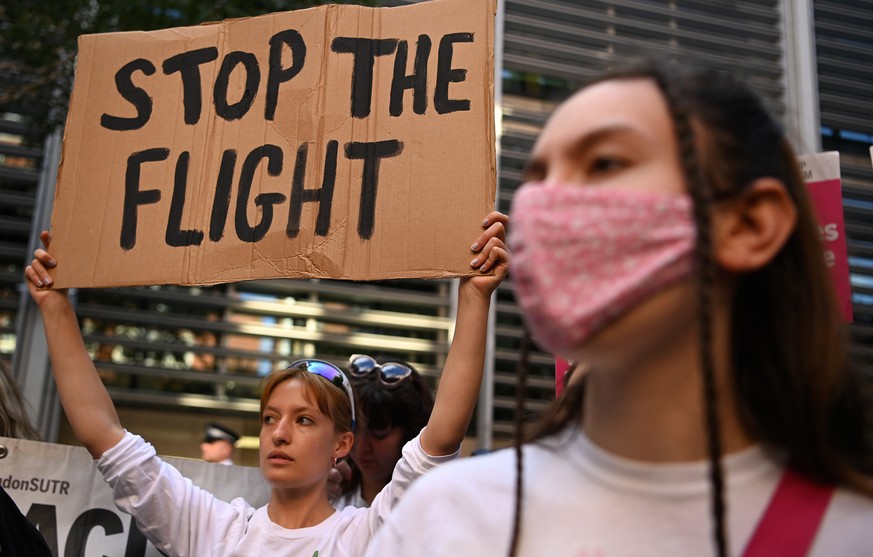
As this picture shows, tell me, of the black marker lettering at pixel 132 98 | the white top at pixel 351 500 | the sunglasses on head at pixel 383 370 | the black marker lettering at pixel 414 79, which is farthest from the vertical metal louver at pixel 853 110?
the black marker lettering at pixel 132 98

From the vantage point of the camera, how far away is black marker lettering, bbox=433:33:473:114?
2.54 meters

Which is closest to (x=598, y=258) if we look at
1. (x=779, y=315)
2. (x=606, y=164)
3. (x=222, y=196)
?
(x=606, y=164)

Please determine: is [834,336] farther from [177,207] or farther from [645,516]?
[177,207]

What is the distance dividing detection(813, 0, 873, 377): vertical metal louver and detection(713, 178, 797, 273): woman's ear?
756cm

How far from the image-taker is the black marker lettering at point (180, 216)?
266 cm

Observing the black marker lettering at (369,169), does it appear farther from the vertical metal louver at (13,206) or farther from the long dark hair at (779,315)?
the vertical metal louver at (13,206)

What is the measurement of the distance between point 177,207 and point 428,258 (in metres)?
0.84

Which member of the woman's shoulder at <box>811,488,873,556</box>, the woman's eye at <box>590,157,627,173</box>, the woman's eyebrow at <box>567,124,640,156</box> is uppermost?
the woman's eyebrow at <box>567,124,640,156</box>

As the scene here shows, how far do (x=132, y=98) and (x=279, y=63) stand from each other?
1.69 ft

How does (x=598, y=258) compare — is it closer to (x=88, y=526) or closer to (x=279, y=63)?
(x=279, y=63)

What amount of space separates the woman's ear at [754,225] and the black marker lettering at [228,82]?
1.97 m

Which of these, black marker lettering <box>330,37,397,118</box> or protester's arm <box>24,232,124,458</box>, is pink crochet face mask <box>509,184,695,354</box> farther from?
protester's arm <box>24,232,124,458</box>

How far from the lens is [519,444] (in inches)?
46.5

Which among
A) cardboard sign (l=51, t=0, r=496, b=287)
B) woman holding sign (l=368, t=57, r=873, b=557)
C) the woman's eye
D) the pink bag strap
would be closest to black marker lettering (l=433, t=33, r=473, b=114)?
cardboard sign (l=51, t=0, r=496, b=287)
